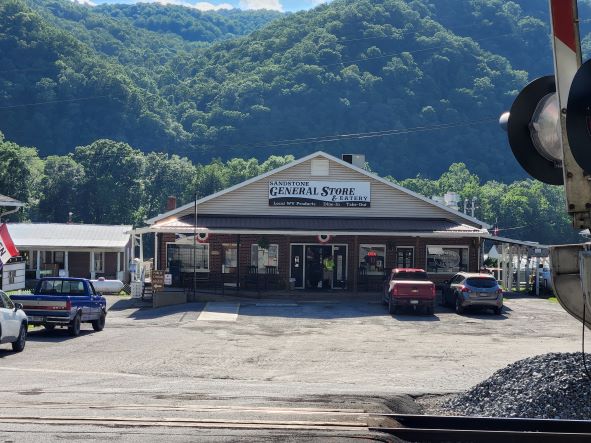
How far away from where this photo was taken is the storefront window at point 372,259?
139 feet

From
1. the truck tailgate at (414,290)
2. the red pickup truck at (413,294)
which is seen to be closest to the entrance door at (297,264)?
the red pickup truck at (413,294)

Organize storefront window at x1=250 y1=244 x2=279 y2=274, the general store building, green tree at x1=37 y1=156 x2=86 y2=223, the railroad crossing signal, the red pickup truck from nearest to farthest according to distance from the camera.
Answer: the railroad crossing signal → the red pickup truck → the general store building → storefront window at x1=250 y1=244 x2=279 y2=274 → green tree at x1=37 y1=156 x2=86 y2=223

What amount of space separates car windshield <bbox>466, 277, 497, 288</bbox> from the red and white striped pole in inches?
1098

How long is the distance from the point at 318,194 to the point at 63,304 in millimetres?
19607

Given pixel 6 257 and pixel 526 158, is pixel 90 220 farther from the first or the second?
pixel 526 158

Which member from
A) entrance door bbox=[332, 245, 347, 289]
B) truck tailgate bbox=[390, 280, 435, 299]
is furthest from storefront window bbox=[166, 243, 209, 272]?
truck tailgate bbox=[390, 280, 435, 299]

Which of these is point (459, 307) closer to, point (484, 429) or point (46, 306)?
point (46, 306)

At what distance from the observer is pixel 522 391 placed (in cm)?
1194

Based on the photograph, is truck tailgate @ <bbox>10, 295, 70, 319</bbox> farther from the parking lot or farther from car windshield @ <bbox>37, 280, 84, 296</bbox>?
car windshield @ <bbox>37, 280, 84, 296</bbox>

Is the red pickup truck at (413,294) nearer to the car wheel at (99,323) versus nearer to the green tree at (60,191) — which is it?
the car wheel at (99,323)

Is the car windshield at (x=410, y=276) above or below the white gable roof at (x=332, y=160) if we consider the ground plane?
below

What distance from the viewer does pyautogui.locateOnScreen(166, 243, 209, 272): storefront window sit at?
138 ft

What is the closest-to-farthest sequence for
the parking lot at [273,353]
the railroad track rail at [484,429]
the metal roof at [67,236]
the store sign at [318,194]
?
the railroad track rail at [484,429], the parking lot at [273,353], the store sign at [318,194], the metal roof at [67,236]

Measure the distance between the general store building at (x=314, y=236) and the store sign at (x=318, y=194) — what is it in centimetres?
5
